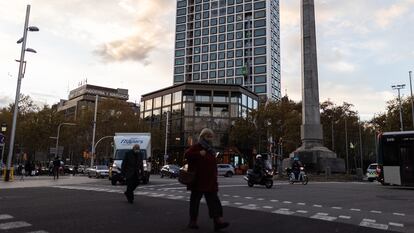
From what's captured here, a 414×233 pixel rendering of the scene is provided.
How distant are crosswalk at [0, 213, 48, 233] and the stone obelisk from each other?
2810 centimetres

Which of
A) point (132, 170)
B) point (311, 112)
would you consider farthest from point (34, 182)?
point (311, 112)

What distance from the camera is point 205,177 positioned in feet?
24.4

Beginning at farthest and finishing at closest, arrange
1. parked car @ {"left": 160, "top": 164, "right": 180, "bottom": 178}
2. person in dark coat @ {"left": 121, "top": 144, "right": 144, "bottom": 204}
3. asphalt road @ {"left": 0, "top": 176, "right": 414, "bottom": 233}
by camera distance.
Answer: parked car @ {"left": 160, "top": 164, "right": 180, "bottom": 178}
person in dark coat @ {"left": 121, "top": 144, "right": 144, "bottom": 204}
asphalt road @ {"left": 0, "top": 176, "right": 414, "bottom": 233}

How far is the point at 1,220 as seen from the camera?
8.11m

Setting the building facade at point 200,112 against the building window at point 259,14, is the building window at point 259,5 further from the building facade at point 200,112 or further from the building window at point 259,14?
the building facade at point 200,112

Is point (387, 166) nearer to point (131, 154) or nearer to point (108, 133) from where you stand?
point (131, 154)

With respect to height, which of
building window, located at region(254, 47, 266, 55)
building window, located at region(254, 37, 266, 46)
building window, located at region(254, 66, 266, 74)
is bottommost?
building window, located at region(254, 66, 266, 74)

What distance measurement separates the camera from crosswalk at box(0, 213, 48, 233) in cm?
706

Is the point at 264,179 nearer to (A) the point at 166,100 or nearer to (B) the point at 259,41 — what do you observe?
(A) the point at 166,100

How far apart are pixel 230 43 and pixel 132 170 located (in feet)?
392

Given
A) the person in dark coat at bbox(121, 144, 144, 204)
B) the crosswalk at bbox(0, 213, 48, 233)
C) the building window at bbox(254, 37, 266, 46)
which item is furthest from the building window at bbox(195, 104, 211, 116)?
the crosswalk at bbox(0, 213, 48, 233)

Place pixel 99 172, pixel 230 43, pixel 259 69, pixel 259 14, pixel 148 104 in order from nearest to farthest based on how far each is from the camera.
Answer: pixel 99 172 → pixel 148 104 → pixel 259 69 → pixel 259 14 → pixel 230 43

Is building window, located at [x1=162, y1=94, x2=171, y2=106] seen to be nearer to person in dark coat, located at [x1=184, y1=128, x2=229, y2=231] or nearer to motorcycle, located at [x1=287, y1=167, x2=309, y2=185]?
motorcycle, located at [x1=287, y1=167, x2=309, y2=185]

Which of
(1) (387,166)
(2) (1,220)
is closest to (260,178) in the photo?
(1) (387,166)
